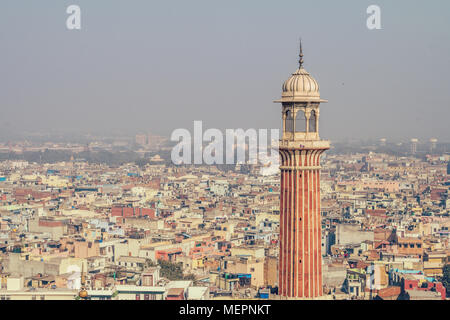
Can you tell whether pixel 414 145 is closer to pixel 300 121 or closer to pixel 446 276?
pixel 446 276

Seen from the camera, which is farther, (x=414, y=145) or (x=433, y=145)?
(x=414, y=145)

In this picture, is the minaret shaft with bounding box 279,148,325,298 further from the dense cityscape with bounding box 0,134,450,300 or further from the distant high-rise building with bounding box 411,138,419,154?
the distant high-rise building with bounding box 411,138,419,154

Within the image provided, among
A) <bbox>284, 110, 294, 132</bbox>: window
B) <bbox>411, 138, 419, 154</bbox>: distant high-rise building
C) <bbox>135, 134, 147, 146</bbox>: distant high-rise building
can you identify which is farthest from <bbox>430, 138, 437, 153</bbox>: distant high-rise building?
<bbox>284, 110, 294, 132</bbox>: window

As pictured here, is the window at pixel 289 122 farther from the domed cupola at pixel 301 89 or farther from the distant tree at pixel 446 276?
the distant tree at pixel 446 276

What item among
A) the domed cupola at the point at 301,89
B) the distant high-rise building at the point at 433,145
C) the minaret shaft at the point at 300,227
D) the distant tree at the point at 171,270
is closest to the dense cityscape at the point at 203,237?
the distant tree at the point at 171,270

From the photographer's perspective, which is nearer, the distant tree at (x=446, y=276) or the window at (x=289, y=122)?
the window at (x=289, y=122)
